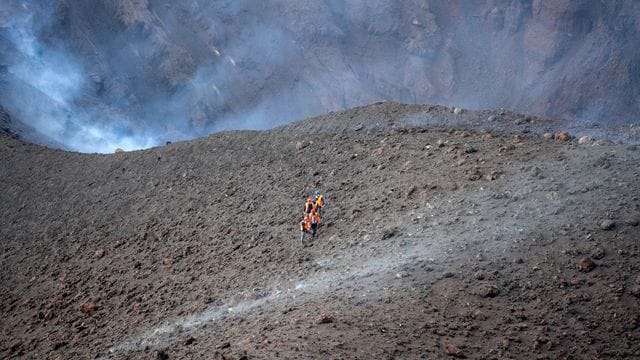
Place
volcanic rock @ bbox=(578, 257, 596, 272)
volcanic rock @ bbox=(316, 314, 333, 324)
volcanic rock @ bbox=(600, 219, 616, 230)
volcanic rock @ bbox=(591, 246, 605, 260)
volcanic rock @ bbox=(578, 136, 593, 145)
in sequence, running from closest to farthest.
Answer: volcanic rock @ bbox=(316, 314, 333, 324), volcanic rock @ bbox=(578, 257, 596, 272), volcanic rock @ bbox=(591, 246, 605, 260), volcanic rock @ bbox=(600, 219, 616, 230), volcanic rock @ bbox=(578, 136, 593, 145)

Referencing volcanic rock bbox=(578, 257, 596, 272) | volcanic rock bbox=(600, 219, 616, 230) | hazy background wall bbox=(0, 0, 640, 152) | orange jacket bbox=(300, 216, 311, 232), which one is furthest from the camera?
hazy background wall bbox=(0, 0, 640, 152)

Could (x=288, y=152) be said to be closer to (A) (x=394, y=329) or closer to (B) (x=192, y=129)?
(A) (x=394, y=329)

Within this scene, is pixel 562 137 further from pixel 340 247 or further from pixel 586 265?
pixel 340 247

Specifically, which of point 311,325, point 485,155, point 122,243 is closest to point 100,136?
point 122,243

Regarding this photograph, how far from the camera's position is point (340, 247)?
1034 cm

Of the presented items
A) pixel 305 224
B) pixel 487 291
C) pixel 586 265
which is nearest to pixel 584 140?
pixel 586 265

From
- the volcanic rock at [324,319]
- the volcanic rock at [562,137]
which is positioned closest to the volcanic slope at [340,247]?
the volcanic rock at [324,319]

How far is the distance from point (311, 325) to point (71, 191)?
11402 mm

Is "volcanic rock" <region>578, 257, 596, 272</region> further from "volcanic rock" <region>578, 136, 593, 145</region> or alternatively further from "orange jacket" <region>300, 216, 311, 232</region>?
"orange jacket" <region>300, 216, 311, 232</region>

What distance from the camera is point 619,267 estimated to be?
800 cm

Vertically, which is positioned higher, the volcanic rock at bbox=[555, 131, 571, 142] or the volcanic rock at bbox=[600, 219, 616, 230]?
the volcanic rock at bbox=[555, 131, 571, 142]

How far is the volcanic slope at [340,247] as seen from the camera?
745 centimetres

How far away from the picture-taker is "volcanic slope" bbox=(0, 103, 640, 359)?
745cm

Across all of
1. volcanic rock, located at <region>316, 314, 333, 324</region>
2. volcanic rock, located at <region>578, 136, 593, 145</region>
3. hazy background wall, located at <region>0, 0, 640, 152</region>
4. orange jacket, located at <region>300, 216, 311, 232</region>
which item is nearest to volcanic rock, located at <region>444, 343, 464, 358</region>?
volcanic rock, located at <region>316, 314, 333, 324</region>
